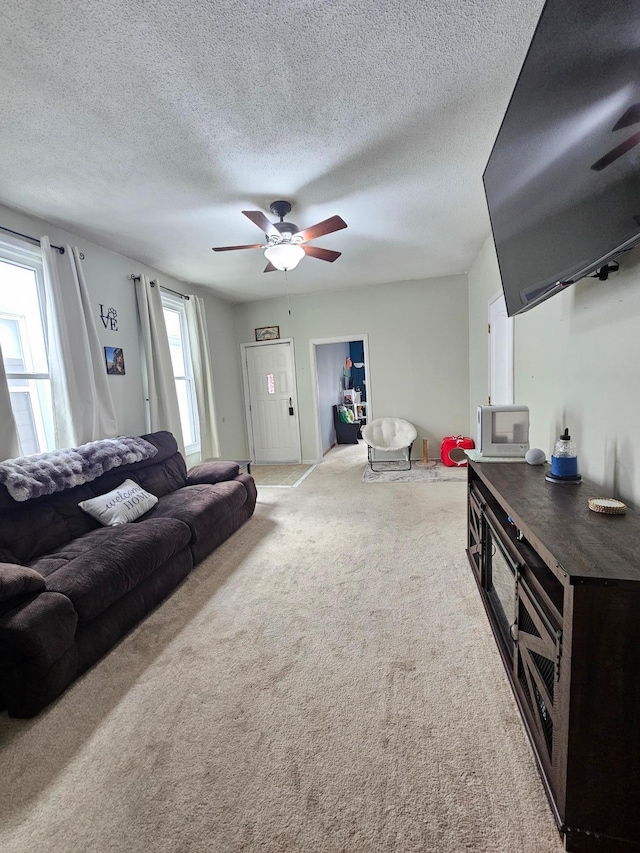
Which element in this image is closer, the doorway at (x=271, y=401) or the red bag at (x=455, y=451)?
the red bag at (x=455, y=451)

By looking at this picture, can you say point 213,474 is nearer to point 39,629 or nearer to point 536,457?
point 39,629

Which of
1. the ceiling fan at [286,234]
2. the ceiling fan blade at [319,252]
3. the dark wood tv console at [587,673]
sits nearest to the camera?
the dark wood tv console at [587,673]

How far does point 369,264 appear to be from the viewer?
166 inches

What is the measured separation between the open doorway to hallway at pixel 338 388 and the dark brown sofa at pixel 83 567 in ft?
9.60

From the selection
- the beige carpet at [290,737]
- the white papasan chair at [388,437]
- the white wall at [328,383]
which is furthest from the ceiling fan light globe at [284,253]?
the white wall at [328,383]

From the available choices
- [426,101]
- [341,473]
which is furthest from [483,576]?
[341,473]

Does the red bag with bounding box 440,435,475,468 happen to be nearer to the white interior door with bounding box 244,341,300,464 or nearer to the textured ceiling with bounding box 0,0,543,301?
the white interior door with bounding box 244,341,300,464

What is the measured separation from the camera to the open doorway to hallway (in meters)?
5.55

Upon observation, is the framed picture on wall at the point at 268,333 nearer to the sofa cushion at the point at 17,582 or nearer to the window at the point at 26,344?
the window at the point at 26,344

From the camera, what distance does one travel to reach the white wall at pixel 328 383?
625 centimetres

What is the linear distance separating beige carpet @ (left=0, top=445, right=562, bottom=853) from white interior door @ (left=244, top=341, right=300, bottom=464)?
367 cm

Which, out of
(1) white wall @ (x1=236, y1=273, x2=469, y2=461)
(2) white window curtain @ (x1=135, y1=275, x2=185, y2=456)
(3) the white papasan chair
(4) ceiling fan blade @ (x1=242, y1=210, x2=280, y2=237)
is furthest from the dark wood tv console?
(1) white wall @ (x1=236, y1=273, x2=469, y2=461)

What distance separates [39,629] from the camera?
1400 millimetres

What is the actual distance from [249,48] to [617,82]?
1333 millimetres
